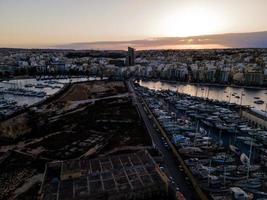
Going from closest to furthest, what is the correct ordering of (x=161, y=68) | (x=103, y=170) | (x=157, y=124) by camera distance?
(x=103, y=170) → (x=157, y=124) → (x=161, y=68)

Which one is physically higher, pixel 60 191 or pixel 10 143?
pixel 60 191

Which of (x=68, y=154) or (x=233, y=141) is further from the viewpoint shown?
(x=233, y=141)

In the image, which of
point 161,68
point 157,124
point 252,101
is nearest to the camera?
point 157,124

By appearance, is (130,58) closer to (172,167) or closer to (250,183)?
(172,167)

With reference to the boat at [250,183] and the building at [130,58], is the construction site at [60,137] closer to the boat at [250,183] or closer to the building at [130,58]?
the boat at [250,183]

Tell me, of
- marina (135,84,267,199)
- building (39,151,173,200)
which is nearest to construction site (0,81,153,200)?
building (39,151,173,200)

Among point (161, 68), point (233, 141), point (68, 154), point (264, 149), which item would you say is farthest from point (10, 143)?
point (161, 68)

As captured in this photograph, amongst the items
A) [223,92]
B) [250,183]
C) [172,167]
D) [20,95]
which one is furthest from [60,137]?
[223,92]

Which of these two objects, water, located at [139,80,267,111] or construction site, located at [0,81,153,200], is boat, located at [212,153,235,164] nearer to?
construction site, located at [0,81,153,200]

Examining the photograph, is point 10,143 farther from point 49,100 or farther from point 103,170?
point 49,100
